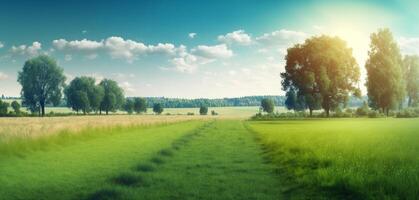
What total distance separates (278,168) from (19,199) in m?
10.5

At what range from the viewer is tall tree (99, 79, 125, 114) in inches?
6294

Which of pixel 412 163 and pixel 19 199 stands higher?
pixel 412 163

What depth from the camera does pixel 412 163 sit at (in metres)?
14.3

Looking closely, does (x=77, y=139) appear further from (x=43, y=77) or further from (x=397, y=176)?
(x=43, y=77)

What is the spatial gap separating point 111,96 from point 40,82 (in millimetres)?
49455

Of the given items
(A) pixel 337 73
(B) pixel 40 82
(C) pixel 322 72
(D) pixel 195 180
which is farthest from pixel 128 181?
(B) pixel 40 82

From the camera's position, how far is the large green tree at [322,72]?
7944cm

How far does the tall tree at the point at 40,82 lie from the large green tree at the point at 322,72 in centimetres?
6096

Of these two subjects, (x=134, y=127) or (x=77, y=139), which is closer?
(x=77, y=139)

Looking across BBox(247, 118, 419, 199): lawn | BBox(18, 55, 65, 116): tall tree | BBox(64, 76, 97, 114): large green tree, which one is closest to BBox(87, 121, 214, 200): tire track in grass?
BBox(247, 118, 419, 199): lawn

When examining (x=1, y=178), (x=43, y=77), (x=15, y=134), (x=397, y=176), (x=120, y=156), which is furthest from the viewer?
(x=43, y=77)

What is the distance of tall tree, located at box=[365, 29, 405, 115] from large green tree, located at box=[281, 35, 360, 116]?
848cm

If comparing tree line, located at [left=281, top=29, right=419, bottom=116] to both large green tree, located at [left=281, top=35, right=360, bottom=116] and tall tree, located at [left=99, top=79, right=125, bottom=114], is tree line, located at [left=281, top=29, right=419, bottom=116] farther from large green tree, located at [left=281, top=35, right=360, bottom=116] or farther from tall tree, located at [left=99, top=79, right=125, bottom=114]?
tall tree, located at [left=99, top=79, right=125, bottom=114]

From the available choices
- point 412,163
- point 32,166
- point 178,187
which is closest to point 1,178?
point 32,166
